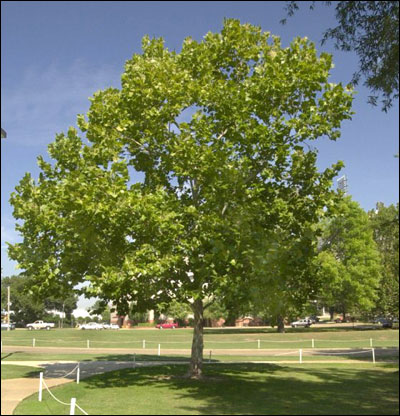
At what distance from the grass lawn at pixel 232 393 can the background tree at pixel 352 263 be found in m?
34.9

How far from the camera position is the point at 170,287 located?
2017 cm

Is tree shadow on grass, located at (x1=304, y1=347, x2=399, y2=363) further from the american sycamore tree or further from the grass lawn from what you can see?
the american sycamore tree

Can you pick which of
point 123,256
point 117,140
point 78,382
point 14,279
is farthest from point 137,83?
point 14,279

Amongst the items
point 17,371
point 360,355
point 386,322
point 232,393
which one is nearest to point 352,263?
point 386,322

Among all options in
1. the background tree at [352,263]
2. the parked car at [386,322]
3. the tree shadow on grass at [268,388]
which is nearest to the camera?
the tree shadow on grass at [268,388]

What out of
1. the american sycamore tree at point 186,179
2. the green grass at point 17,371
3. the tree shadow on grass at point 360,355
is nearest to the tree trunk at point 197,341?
the american sycamore tree at point 186,179

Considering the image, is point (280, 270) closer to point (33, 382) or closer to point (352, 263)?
point (33, 382)

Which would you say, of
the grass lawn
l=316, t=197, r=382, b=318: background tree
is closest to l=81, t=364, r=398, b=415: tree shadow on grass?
the grass lawn

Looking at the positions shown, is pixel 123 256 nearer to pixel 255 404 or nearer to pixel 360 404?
pixel 255 404

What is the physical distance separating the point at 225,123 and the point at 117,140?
15.7 feet

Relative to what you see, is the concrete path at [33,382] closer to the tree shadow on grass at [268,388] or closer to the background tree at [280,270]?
the tree shadow on grass at [268,388]

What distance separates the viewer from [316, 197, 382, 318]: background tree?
195ft

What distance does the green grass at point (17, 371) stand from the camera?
79.3 feet

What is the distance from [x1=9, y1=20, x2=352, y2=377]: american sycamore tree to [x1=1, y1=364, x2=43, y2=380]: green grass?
6199mm
